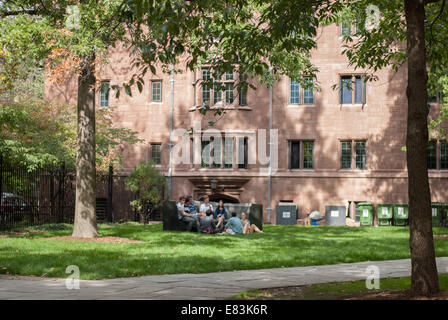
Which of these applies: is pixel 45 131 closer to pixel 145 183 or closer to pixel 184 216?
pixel 145 183

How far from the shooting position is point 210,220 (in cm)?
2078

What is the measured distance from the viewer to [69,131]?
29.4 metres

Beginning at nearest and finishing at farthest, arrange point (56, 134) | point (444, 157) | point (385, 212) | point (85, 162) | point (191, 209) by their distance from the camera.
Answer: point (85, 162)
point (191, 209)
point (56, 134)
point (385, 212)
point (444, 157)

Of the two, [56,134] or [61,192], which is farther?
[56,134]

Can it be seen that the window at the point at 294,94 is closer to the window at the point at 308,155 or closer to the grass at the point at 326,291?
the window at the point at 308,155

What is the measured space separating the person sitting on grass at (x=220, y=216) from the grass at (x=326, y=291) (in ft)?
38.9

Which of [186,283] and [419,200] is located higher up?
[419,200]

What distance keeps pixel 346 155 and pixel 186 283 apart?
26.2m

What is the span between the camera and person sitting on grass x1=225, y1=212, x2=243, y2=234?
20.6m

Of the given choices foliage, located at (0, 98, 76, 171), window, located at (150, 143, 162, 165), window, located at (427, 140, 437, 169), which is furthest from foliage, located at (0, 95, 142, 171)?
window, located at (427, 140, 437, 169)

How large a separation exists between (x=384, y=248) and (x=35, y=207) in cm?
1515

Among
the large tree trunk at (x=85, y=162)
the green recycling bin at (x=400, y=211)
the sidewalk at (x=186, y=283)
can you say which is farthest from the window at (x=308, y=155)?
the sidewalk at (x=186, y=283)

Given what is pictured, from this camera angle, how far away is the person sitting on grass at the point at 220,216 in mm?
20969

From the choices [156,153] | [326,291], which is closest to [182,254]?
[326,291]
